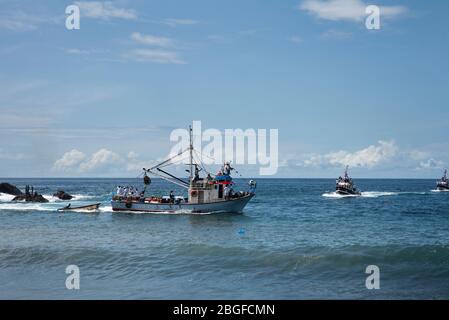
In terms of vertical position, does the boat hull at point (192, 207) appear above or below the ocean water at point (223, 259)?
above

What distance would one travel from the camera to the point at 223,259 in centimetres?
2725

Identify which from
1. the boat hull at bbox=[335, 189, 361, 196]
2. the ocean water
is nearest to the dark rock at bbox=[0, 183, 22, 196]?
the ocean water

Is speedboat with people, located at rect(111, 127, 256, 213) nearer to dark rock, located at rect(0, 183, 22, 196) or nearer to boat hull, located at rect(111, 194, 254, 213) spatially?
boat hull, located at rect(111, 194, 254, 213)

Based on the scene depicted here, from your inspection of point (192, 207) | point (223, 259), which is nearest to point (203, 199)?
point (192, 207)

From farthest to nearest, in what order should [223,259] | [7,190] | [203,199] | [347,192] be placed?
1. [7,190]
2. [347,192]
3. [203,199]
4. [223,259]

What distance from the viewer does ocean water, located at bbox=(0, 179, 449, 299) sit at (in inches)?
795

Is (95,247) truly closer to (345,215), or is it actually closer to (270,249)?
(270,249)

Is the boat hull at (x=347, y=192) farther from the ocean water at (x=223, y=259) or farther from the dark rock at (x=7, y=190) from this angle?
the dark rock at (x=7, y=190)

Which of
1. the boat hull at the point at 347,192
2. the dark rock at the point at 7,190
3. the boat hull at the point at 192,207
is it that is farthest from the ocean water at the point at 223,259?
the dark rock at the point at 7,190

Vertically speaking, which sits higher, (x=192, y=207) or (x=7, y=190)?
(x=7, y=190)

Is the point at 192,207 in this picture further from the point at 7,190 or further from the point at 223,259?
the point at 7,190

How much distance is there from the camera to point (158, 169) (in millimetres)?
58250

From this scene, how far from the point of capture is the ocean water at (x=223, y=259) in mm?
20203
